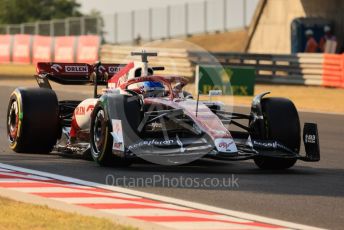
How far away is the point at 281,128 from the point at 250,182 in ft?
4.60

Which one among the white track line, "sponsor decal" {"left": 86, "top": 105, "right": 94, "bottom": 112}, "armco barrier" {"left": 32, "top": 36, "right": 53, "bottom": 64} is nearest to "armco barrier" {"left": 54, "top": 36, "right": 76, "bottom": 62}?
"armco barrier" {"left": 32, "top": 36, "right": 53, "bottom": 64}

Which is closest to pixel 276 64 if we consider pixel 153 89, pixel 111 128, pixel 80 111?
pixel 80 111

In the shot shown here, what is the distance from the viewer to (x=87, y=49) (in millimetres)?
51531

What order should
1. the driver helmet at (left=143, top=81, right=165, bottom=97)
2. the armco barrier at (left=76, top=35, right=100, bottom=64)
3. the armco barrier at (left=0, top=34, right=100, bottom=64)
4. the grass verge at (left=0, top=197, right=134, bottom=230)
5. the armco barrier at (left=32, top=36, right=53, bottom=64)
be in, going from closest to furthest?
the grass verge at (left=0, top=197, right=134, bottom=230)
the driver helmet at (left=143, top=81, right=165, bottom=97)
the armco barrier at (left=76, top=35, right=100, bottom=64)
the armco barrier at (left=0, top=34, right=100, bottom=64)
the armco barrier at (left=32, top=36, right=53, bottom=64)

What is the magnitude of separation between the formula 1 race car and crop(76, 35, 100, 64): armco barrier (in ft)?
117

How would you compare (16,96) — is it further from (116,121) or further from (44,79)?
(116,121)

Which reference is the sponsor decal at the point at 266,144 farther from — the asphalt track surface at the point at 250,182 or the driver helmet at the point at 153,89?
the driver helmet at the point at 153,89

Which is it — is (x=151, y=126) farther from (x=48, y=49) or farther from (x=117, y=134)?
(x=48, y=49)

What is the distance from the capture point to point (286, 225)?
29.5 feet

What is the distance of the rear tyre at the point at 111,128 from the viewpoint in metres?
12.5

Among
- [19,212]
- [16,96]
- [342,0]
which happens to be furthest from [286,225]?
[342,0]

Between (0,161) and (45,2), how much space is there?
271 feet

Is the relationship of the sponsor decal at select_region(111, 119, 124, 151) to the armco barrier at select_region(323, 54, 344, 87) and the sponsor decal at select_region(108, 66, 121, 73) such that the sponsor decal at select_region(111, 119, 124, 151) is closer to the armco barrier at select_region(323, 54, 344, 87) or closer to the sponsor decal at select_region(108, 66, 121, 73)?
the sponsor decal at select_region(108, 66, 121, 73)

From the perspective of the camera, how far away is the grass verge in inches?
339
